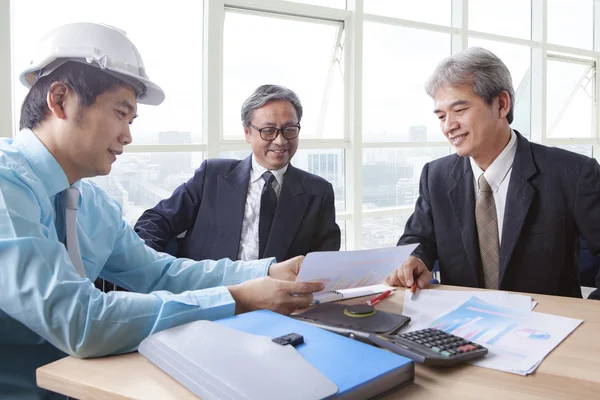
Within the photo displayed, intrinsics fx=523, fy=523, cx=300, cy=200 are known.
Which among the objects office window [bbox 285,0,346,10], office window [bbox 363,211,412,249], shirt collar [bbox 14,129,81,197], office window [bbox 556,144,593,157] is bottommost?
office window [bbox 363,211,412,249]

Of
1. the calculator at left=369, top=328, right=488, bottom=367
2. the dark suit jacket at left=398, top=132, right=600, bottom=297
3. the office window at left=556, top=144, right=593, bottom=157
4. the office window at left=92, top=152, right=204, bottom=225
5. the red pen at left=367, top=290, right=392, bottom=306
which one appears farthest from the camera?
the office window at left=556, top=144, right=593, bottom=157

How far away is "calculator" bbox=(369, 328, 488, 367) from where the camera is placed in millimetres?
1018

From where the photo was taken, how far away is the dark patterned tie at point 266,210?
2438mm

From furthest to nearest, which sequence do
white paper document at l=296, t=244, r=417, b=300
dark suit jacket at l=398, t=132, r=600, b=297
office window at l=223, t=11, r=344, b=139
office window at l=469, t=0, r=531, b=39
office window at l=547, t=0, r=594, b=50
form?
office window at l=547, t=0, r=594, b=50 → office window at l=469, t=0, r=531, b=39 → office window at l=223, t=11, r=344, b=139 → dark suit jacket at l=398, t=132, r=600, b=297 → white paper document at l=296, t=244, r=417, b=300

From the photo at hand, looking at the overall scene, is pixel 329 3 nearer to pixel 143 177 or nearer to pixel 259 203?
pixel 143 177

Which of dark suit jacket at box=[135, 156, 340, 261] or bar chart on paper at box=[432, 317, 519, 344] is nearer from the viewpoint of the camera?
bar chart on paper at box=[432, 317, 519, 344]

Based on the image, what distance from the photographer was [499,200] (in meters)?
2.12

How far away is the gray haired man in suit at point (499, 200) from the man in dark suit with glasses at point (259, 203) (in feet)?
Result: 1.71

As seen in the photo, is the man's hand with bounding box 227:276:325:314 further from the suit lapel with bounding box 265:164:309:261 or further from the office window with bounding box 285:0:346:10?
the office window with bounding box 285:0:346:10

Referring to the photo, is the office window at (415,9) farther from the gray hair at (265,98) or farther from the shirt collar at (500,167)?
the shirt collar at (500,167)

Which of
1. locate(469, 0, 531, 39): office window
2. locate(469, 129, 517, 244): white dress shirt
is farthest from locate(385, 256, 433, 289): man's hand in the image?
locate(469, 0, 531, 39): office window

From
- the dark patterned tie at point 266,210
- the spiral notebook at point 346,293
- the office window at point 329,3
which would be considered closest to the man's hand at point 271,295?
the spiral notebook at point 346,293

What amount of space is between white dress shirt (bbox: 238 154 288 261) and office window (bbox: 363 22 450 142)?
2.52m

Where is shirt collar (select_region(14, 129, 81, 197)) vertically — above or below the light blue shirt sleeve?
above
